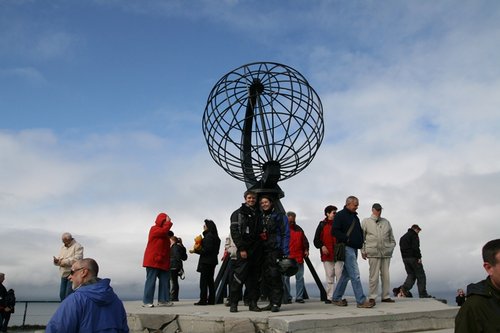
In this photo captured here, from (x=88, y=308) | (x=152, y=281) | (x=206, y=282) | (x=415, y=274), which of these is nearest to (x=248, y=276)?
(x=206, y=282)

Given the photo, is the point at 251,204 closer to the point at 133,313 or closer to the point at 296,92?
the point at 133,313

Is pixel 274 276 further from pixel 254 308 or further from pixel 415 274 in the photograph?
pixel 415 274

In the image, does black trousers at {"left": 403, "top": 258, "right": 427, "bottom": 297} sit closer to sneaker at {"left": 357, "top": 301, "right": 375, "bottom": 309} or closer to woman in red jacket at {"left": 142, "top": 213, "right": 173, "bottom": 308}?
sneaker at {"left": 357, "top": 301, "right": 375, "bottom": 309}

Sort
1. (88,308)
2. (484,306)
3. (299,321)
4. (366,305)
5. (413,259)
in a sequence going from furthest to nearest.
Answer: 1. (413,259)
2. (366,305)
3. (299,321)
4. (88,308)
5. (484,306)

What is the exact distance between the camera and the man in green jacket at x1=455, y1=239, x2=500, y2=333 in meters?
2.28

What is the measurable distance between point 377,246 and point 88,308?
571 cm

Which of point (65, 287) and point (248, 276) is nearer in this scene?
point (248, 276)

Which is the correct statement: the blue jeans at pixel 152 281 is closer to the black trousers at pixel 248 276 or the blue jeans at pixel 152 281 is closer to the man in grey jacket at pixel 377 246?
the black trousers at pixel 248 276

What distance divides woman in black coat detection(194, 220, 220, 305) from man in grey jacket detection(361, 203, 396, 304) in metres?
2.63

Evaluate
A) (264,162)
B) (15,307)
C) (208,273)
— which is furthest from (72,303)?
(15,307)

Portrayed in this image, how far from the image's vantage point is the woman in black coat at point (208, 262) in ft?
26.9

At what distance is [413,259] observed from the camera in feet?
34.0

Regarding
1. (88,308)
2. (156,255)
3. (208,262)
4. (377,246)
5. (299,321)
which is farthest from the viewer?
(208,262)

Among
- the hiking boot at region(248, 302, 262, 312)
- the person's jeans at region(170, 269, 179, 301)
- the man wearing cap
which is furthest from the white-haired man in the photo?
the man wearing cap
